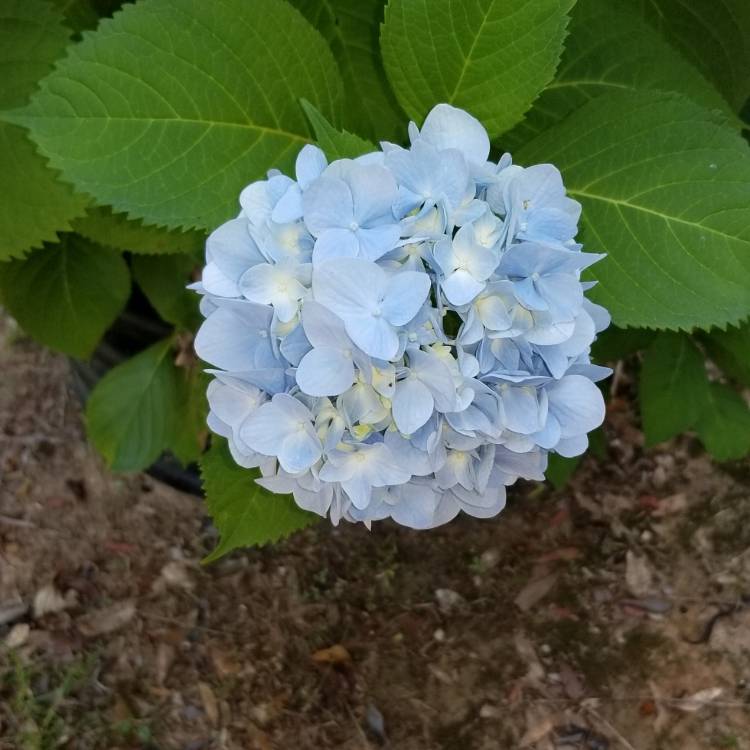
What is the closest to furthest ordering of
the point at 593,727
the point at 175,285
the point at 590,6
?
1. the point at 590,6
2. the point at 175,285
3. the point at 593,727

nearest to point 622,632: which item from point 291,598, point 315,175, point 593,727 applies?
point 593,727

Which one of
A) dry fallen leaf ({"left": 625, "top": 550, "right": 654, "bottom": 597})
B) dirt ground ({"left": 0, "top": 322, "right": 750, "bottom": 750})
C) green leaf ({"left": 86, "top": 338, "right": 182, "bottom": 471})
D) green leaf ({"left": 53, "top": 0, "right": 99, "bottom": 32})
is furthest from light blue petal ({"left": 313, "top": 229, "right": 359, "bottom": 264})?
dry fallen leaf ({"left": 625, "top": 550, "right": 654, "bottom": 597})

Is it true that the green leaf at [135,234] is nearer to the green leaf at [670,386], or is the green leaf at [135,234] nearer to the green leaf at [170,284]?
the green leaf at [170,284]

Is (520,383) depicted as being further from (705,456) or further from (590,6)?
(705,456)

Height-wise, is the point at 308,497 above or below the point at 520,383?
below

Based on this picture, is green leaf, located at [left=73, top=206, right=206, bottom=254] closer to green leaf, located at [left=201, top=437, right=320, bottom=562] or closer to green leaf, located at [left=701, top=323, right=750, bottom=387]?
green leaf, located at [left=201, top=437, right=320, bottom=562]

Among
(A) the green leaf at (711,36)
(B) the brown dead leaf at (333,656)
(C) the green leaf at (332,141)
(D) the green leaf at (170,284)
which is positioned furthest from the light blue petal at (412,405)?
(B) the brown dead leaf at (333,656)
